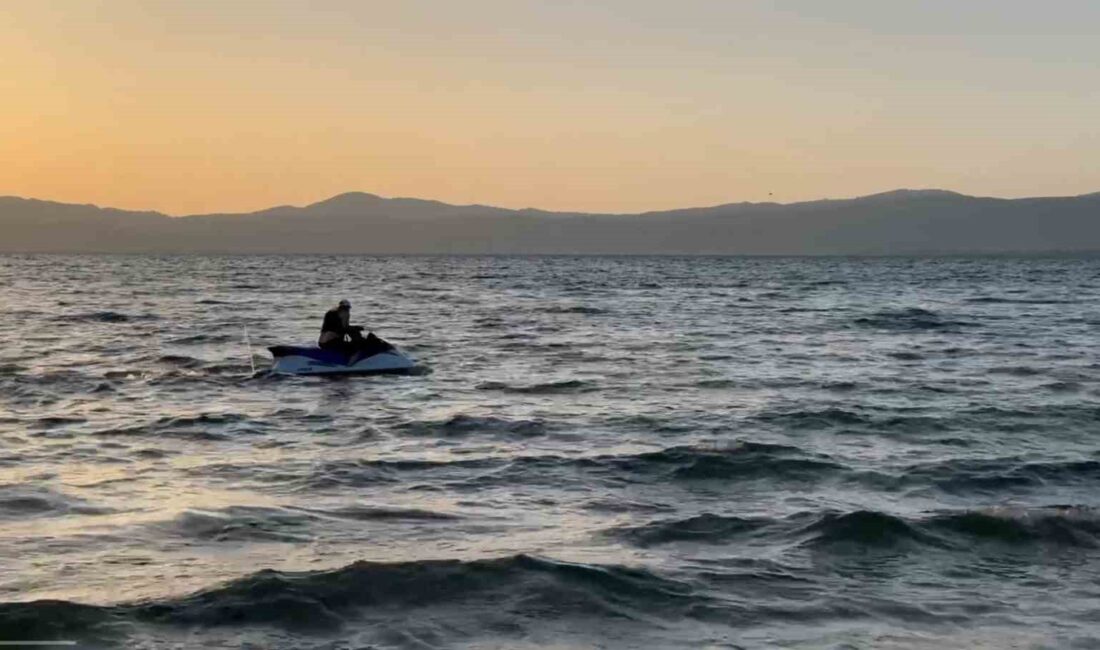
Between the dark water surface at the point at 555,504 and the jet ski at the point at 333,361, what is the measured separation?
23.3 inches

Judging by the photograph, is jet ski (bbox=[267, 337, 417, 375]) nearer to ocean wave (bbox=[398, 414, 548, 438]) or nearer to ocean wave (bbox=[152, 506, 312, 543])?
ocean wave (bbox=[398, 414, 548, 438])

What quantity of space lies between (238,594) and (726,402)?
12449 mm

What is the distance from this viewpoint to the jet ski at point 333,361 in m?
23.6

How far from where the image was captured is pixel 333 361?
77.9 feet

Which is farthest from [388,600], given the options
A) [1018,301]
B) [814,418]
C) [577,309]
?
[1018,301]

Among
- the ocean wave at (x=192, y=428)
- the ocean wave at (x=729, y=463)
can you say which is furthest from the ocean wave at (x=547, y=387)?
the ocean wave at (x=729, y=463)

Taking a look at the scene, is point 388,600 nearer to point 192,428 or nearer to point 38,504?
point 38,504

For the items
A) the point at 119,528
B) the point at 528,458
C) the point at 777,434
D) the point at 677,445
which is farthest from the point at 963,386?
the point at 119,528

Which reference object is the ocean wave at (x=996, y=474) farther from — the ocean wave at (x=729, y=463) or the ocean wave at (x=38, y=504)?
the ocean wave at (x=38, y=504)

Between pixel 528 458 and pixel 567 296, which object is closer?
pixel 528 458

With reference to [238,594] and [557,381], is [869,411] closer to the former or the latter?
[557,381]

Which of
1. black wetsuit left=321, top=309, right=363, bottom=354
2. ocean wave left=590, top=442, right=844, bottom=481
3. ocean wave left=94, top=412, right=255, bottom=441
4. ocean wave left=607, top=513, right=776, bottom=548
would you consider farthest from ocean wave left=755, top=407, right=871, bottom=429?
black wetsuit left=321, top=309, right=363, bottom=354

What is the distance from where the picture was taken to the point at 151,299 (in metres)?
59.4

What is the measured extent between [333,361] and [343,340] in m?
0.67
